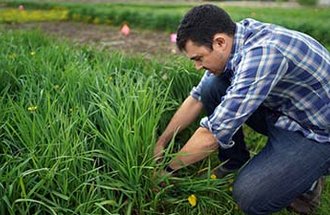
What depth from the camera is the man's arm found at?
209 cm

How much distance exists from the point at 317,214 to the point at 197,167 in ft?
1.96

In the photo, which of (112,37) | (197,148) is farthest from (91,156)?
(112,37)

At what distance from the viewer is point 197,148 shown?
5.78 ft

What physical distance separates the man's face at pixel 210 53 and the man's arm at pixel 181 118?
440 mm

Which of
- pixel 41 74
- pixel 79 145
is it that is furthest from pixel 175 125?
pixel 41 74

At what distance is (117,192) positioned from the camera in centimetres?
178

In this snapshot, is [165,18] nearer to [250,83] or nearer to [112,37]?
[112,37]

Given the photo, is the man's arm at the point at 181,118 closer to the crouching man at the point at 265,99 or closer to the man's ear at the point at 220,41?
the crouching man at the point at 265,99

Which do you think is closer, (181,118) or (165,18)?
(181,118)

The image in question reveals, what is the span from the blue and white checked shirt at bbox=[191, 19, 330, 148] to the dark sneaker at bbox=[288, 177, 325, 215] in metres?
0.31

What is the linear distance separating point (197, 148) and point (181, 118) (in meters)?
0.42

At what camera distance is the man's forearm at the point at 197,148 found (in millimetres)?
1722

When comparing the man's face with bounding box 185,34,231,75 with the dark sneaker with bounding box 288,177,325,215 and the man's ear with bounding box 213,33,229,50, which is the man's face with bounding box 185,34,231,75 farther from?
the dark sneaker with bounding box 288,177,325,215

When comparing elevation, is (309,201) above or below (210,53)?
below
